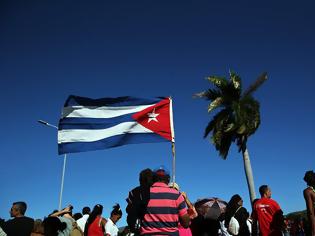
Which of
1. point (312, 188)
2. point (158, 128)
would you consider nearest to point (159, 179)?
point (312, 188)

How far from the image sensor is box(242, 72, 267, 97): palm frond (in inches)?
931

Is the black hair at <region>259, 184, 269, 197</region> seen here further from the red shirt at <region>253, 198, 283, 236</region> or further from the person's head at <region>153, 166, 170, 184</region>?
the person's head at <region>153, 166, 170, 184</region>

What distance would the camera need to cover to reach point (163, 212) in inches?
185

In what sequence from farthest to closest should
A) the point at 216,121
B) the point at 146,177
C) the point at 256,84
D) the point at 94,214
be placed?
the point at 216,121 < the point at 256,84 < the point at 94,214 < the point at 146,177

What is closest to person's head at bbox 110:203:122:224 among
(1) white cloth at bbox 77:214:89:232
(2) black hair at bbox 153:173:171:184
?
(1) white cloth at bbox 77:214:89:232

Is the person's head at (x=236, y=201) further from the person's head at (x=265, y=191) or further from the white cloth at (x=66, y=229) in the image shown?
the white cloth at (x=66, y=229)

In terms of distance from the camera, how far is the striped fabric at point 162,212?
4.67 meters

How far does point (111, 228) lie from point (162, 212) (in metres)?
4.62

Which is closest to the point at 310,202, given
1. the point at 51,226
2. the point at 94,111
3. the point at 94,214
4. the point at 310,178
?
the point at 310,178

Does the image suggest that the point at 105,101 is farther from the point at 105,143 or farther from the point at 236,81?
the point at 236,81

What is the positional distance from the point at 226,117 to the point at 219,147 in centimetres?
209

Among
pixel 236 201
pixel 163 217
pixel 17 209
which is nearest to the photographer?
pixel 163 217

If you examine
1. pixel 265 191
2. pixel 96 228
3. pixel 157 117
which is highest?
pixel 157 117

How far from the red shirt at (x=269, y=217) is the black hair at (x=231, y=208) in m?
0.53
